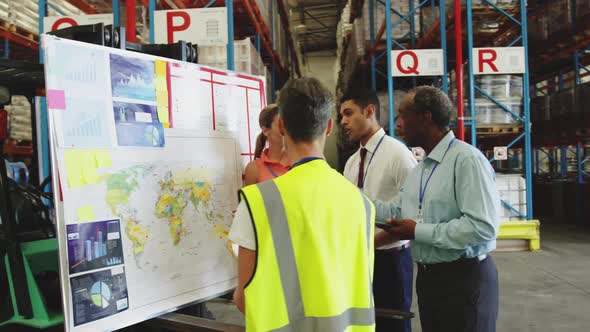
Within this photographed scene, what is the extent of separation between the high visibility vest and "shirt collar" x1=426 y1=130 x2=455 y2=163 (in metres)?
0.93

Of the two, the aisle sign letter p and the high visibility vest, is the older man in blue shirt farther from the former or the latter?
the aisle sign letter p

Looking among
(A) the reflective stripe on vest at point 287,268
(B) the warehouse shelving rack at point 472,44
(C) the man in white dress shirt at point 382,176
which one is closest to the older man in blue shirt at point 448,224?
(C) the man in white dress shirt at point 382,176

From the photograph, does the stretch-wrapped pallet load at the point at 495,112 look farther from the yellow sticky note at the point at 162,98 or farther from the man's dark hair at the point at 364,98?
the yellow sticky note at the point at 162,98

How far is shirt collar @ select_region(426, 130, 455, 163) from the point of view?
7.16 feet

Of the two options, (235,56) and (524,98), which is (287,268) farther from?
(524,98)

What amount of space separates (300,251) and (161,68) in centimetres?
119

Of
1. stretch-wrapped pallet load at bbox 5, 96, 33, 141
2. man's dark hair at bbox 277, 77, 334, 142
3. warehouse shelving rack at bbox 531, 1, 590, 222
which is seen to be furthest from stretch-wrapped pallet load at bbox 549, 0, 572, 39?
stretch-wrapped pallet load at bbox 5, 96, 33, 141

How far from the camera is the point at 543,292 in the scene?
212 inches

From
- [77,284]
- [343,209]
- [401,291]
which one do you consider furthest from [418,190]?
[77,284]

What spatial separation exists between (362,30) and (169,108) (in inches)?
375

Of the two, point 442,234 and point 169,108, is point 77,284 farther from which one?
point 442,234

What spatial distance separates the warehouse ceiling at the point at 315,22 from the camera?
17.5 metres

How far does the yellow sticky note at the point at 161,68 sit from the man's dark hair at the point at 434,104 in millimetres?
1193

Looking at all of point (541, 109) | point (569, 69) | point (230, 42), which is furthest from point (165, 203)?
point (569, 69)
